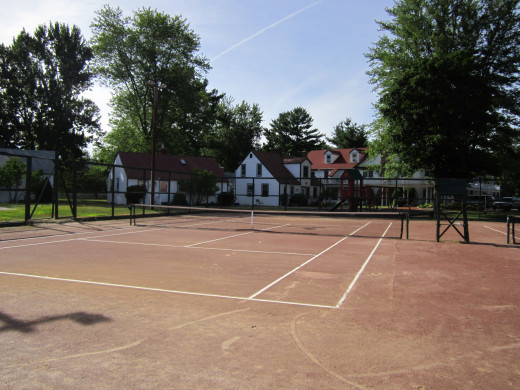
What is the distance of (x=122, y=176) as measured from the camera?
41906 mm

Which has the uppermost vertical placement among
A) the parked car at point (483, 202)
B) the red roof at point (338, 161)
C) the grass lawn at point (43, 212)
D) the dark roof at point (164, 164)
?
the red roof at point (338, 161)

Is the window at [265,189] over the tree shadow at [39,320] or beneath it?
over

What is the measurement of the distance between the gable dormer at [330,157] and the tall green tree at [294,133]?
918 inches

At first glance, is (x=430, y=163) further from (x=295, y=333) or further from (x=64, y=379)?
(x=64, y=379)

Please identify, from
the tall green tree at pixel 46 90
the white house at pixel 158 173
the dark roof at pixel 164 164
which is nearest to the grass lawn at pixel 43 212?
the white house at pixel 158 173

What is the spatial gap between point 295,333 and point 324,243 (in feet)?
30.1

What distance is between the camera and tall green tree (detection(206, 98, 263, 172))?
71438mm

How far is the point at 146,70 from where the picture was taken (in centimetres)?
4656

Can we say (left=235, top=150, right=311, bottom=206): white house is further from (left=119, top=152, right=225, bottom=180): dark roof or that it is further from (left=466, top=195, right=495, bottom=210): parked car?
(left=466, top=195, right=495, bottom=210): parked car

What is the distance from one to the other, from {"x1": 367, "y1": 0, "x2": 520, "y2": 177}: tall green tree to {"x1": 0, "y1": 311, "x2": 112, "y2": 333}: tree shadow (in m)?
29.3

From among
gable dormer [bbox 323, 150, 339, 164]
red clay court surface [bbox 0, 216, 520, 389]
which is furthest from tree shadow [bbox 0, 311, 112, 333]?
gable dormer [bbox 323, 150, 339, 164]

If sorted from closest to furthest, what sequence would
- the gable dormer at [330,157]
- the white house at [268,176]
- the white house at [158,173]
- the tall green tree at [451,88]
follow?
the tall green tree at [451,88] → the white house at [158,173] → the white house at [268,176] → the gable dormer at [330,157]

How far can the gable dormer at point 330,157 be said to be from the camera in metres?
62.2

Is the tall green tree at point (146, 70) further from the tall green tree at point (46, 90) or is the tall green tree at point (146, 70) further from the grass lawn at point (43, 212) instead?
the grass lawn at point (43, 212)
